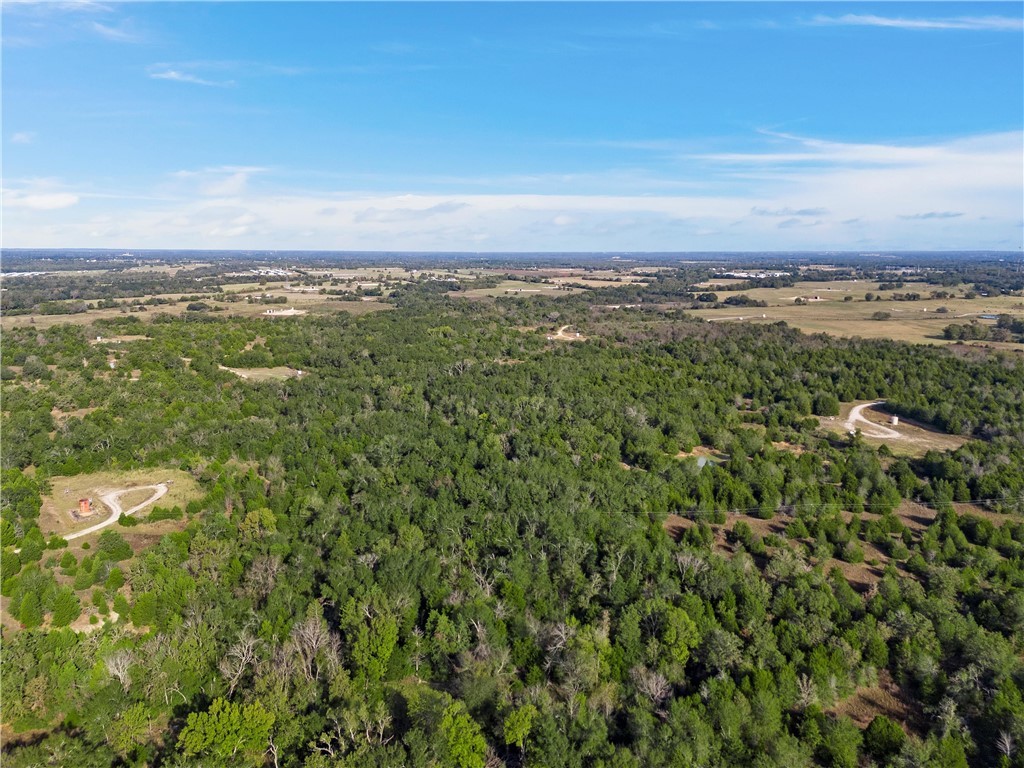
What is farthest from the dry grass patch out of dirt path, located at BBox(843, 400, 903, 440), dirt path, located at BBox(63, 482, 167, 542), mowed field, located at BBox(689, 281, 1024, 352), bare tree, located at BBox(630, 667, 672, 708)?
mowed field, located at BBox(689, 281, 1024, 352)

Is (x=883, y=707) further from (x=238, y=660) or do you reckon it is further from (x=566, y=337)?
(x=566, y=337)

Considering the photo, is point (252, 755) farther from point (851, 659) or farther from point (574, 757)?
point (851, 659)

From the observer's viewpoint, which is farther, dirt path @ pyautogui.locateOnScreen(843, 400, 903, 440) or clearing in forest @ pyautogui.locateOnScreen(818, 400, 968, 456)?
dirt path @ pyautogui.locateOnScreen(843, 400, 903, 440)

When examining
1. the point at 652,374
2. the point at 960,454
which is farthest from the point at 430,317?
the point at 960,454

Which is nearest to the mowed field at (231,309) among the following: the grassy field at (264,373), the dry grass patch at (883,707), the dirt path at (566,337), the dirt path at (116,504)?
the grassy field at (264,373)

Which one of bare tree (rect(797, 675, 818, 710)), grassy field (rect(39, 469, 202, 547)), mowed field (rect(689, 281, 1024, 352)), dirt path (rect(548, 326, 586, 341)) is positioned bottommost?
bare tree (rect(797, 675, 818, 710))

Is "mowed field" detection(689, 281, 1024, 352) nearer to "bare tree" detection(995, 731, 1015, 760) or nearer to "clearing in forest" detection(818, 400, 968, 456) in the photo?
"clearing in forest" detection(818, 400, 968, 456)
